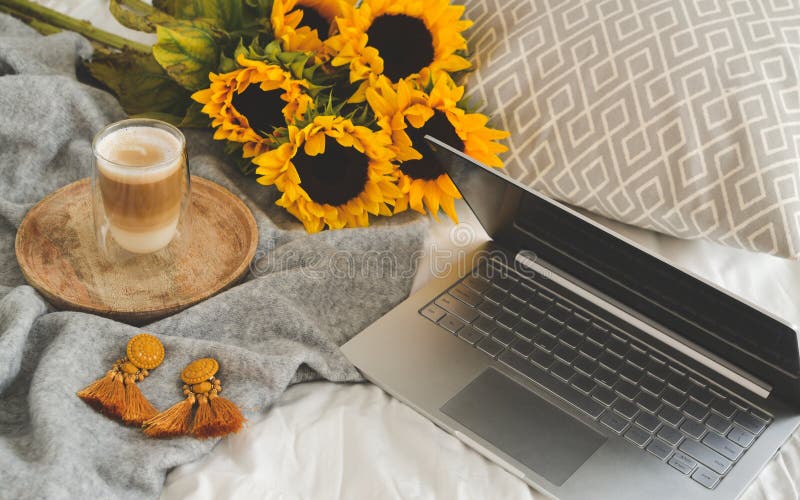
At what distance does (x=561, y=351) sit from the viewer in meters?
0.90

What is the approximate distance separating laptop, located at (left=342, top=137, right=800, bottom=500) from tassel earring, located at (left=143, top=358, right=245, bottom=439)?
0.48 feet

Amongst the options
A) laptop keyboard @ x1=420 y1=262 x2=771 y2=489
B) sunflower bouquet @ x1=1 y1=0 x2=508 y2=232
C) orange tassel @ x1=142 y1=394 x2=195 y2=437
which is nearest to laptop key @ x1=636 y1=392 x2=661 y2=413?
laptop keyboard @ x1=420 y1=262 x2=771 y2=489

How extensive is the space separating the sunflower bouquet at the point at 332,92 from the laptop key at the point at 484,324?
0.17 meters

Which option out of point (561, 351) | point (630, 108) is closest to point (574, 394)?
point (561, 351)

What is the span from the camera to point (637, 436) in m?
0.82

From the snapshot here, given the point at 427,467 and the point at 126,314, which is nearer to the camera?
the point at 427,467

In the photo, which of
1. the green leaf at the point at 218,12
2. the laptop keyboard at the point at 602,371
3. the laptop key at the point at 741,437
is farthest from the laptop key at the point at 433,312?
the green leaf at the point at 218,12

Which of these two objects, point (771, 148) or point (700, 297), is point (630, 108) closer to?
point (771, 148)

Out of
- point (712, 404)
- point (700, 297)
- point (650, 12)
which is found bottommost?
point (712, 404)

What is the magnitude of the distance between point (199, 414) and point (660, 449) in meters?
0.43

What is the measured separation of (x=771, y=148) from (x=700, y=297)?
0.84ft

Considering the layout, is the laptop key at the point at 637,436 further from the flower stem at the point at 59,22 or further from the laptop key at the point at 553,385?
the flower stem at the point at 59,22

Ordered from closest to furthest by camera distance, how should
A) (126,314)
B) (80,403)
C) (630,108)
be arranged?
(80,403)
(126,314)
(630,108)

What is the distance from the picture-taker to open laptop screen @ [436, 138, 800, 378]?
78cm
